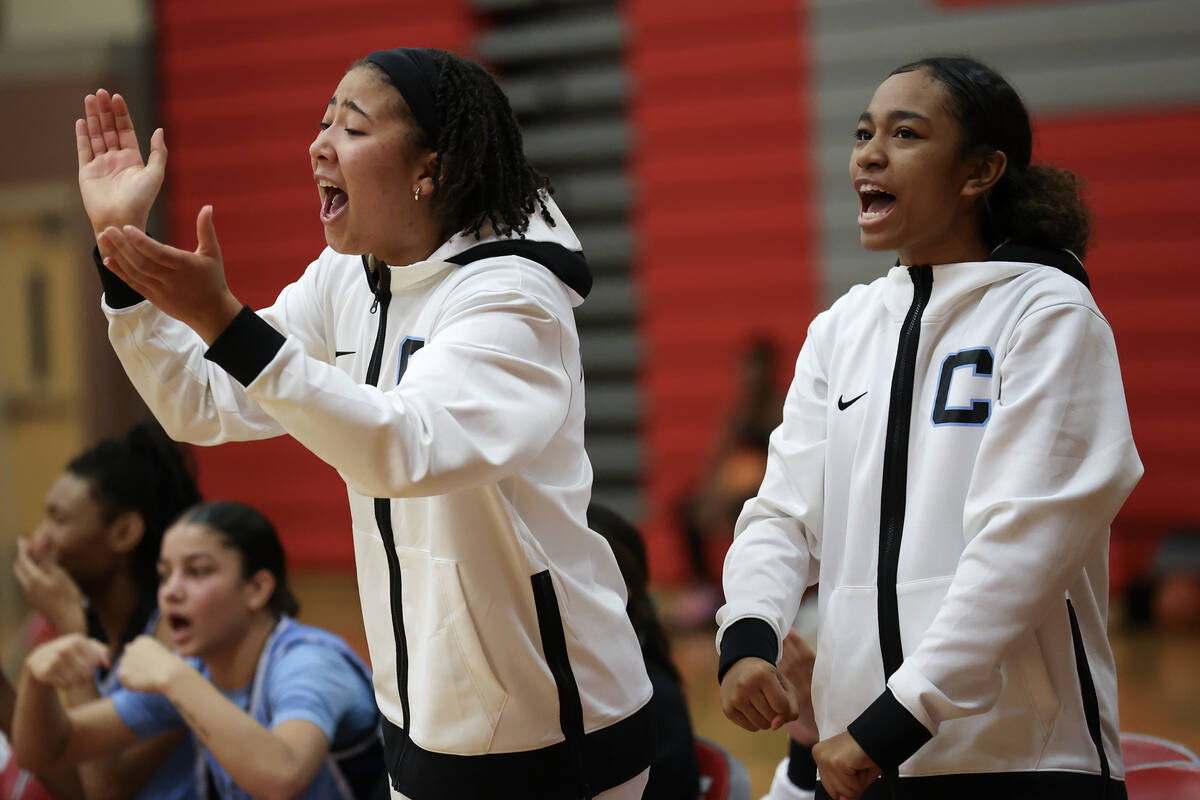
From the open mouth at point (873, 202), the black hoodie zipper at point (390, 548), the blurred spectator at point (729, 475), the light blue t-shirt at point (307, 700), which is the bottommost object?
the blurred spectator at point (729, 475)

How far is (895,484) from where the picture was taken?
1593 mm

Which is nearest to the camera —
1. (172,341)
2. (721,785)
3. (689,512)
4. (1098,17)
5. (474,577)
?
(474,577)

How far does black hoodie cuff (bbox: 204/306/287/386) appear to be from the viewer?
130cm

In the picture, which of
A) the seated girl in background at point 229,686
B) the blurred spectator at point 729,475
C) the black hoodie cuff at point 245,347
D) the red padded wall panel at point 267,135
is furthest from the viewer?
the red padded wall panel at point 267,135

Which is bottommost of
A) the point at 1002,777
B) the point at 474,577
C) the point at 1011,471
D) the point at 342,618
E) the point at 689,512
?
the point at 342,618

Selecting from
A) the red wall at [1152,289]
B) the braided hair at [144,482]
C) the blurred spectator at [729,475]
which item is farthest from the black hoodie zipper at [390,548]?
the red wall at [1152,289]

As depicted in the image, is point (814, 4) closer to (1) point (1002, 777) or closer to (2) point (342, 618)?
(2) point (342, 618)

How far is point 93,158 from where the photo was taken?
1645 mm

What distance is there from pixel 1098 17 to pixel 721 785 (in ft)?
16.5

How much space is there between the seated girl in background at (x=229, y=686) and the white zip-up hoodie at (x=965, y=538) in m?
0.88

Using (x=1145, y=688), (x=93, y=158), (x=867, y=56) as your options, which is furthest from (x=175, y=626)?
(x=867, y=56)

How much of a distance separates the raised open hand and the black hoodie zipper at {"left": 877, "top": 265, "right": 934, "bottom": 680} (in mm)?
935

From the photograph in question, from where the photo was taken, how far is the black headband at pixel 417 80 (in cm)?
163

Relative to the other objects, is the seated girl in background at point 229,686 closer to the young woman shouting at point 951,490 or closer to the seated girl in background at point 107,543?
the seated girl in background at point 107,543
